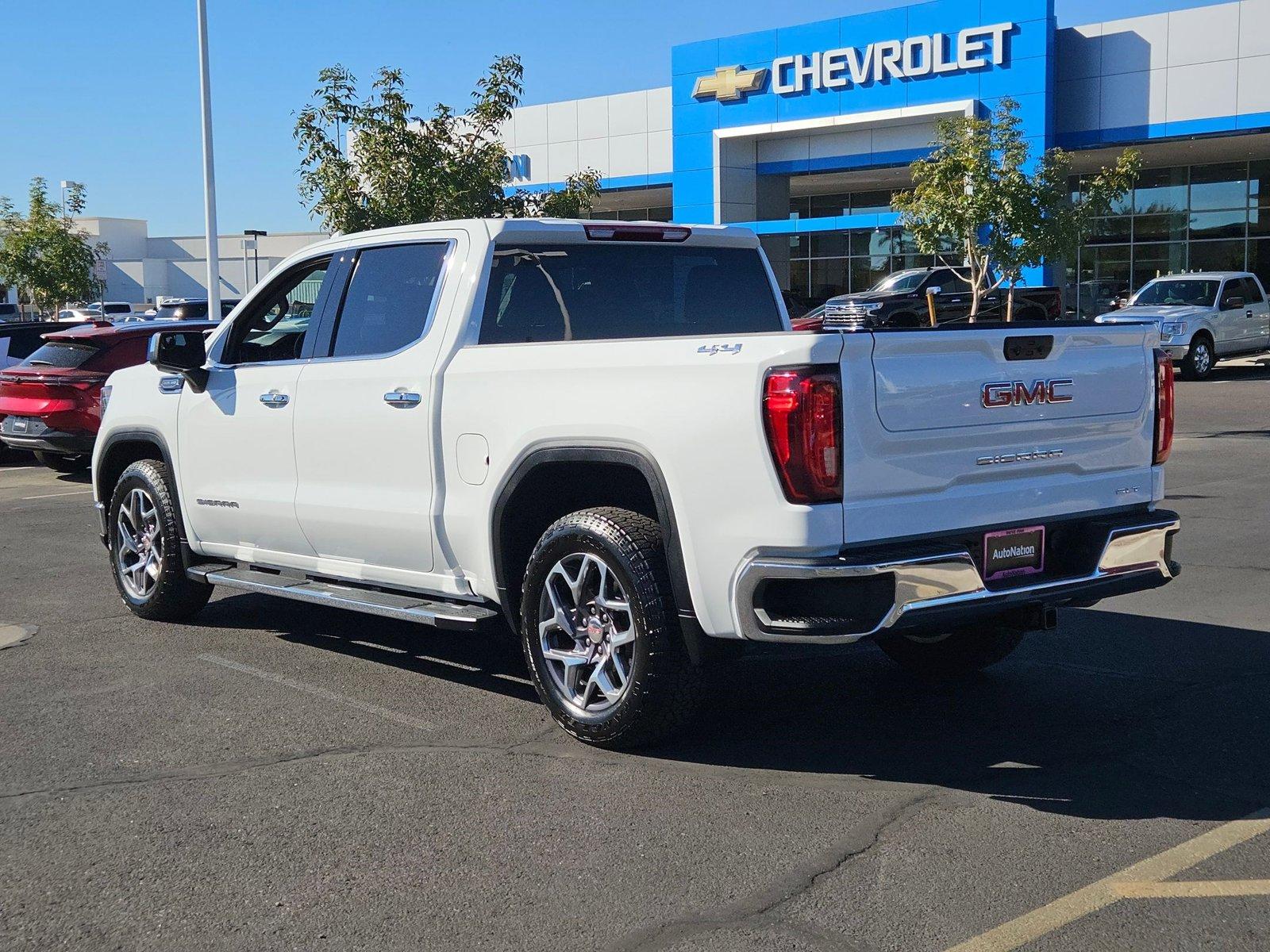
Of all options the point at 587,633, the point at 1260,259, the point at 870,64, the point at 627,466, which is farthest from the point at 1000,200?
the point at 1260,259

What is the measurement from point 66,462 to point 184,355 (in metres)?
10.3

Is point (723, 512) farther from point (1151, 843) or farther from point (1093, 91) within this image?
point (1093, 91)

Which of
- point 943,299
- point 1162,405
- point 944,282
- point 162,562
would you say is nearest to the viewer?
point 1162,405

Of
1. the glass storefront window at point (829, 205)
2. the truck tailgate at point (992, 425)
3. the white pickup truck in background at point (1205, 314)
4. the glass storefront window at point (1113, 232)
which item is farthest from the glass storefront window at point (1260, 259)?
the truck tailgate at point (992, 425)

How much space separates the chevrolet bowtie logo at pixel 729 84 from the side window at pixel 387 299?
3252cm

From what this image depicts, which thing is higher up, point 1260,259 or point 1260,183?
point 1260,183

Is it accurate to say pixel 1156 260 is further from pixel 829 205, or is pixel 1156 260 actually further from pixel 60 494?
pixel 60 494

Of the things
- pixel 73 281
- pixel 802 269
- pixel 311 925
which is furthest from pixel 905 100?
pixel 311 925

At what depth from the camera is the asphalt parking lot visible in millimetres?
3705

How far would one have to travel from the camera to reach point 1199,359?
26.5 meters

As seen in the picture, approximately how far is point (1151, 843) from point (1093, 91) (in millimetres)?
31924

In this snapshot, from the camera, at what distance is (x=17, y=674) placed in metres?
6.48

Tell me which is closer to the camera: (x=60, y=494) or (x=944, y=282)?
(x=60, y=494)

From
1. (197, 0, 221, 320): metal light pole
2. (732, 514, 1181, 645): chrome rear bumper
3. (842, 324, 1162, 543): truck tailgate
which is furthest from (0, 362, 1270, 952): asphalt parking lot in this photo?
(197, 0, 221, 320): metal light pole
